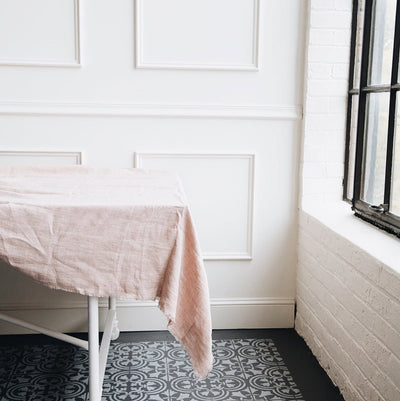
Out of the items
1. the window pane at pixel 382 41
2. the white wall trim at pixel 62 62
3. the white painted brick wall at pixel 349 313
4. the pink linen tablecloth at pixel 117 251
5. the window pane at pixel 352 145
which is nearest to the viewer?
the pink linen tablecloth at pixel 117 251

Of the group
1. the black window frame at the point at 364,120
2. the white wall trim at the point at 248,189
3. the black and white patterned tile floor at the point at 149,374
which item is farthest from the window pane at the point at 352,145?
the black and white patterned tile floor at the point at 149,374

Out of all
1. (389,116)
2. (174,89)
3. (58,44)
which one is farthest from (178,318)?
(58,44)

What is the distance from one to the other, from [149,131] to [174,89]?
23 centimetres

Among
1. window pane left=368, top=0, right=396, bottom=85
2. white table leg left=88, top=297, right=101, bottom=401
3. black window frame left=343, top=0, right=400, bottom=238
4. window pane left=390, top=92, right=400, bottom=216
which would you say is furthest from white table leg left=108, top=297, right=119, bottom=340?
window pane left=368, top=0, right=396, bottom=85

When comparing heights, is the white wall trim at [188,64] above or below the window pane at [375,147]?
above

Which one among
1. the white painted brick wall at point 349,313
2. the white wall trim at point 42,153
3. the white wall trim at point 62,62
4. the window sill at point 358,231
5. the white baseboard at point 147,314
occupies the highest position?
the white wall trim at point 62,62

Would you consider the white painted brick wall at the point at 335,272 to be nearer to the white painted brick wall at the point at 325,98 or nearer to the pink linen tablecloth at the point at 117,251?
the white painted brick wall at the point at 325,98

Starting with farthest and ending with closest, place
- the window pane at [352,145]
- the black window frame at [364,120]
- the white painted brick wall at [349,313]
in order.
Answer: the window pane at [352,145] < the black window frame at [364,120] < the white painted brick wall at [349,313]

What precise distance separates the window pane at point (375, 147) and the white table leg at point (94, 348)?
4.14 feet

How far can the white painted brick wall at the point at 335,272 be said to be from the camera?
1.91 meters

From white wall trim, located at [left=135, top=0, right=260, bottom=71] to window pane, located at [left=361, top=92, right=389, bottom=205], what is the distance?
1.91 feet

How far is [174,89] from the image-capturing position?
2.80 meters

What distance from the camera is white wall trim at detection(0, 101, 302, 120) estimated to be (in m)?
2.73

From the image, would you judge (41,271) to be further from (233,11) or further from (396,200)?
(233,11)
